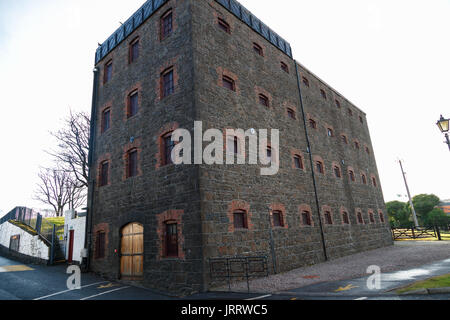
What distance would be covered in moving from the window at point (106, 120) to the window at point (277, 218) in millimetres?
10768

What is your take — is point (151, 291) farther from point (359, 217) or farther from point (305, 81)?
point (305, 81)

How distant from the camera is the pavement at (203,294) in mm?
6609

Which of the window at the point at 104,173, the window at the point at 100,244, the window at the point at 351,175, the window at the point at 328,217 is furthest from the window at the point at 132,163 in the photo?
the window at the point at 351,175

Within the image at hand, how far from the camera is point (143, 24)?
14016 mm

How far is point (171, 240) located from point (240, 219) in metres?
2.91

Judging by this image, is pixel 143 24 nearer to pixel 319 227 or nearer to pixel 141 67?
pixel 141 67

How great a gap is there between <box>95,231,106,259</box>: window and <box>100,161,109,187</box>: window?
2.73 meters

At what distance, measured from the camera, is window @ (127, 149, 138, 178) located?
12602mm

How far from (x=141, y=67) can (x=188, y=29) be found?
366 cm

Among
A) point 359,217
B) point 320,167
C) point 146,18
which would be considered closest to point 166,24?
point 146,18

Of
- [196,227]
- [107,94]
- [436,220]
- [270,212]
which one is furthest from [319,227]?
[436,220]

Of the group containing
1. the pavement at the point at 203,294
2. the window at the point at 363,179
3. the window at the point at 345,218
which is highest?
the window at the point at 363,179

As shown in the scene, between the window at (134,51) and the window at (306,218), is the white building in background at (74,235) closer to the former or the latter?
the window at (134,51)

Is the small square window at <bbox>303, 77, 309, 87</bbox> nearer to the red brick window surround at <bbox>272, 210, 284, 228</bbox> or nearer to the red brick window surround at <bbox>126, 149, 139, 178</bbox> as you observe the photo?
the red brick window surround at <bbox>272, 210, 284, 228</bbox>
